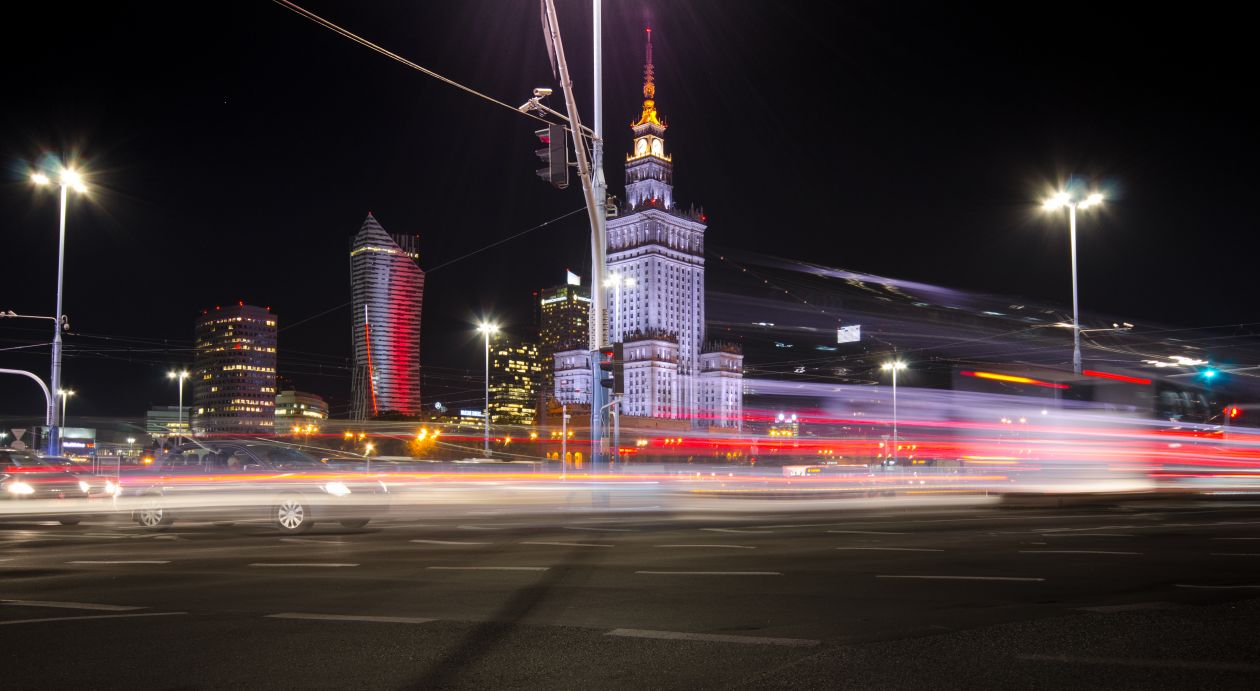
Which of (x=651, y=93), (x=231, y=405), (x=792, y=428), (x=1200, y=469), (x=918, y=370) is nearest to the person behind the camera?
(x=1200, y=469)

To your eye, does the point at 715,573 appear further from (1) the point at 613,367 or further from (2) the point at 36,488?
(2) the point at 36,488

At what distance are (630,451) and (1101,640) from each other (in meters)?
111

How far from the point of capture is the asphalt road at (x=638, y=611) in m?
5.35

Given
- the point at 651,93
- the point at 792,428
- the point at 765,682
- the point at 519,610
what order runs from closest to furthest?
the point at 765,682 → the point at 519,610 → the point at 792,428 → the point at 651,93

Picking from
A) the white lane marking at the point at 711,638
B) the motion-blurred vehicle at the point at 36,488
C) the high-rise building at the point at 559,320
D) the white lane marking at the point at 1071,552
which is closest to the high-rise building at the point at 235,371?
the high-rise building at the point at 559,320

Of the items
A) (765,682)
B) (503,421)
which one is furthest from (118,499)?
(503,421)

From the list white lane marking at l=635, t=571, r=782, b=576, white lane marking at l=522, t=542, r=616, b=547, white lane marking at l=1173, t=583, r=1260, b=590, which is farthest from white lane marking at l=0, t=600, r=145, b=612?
white lane marking at l=1173, t=583, r=1260, b=590

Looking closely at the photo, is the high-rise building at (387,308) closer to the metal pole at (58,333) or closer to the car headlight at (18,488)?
the metal pole at (58,333)

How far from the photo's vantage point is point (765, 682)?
505 cm

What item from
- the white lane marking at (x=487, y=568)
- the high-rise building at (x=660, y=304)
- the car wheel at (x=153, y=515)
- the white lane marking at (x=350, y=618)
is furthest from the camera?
the high-rise building at (x=660, y=304)

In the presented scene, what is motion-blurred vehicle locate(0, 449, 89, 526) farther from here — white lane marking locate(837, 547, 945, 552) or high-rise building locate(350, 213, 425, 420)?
high-rise building locate(350, 213, 425, 420)

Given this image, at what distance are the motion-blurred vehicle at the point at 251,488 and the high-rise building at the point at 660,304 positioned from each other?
128730 millimetres

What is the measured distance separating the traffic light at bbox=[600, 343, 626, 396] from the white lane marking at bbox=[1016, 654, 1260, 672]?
55.6 feet

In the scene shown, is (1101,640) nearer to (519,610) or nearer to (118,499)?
(519,610)
